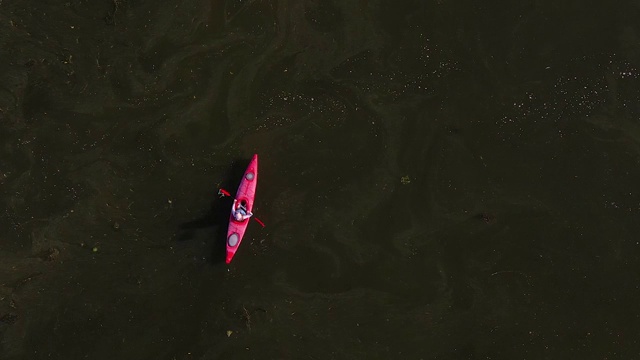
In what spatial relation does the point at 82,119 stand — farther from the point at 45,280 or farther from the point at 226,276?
the point at 226,276

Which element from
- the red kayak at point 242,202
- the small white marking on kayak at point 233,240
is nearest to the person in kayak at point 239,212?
the red kayak at point 242,202

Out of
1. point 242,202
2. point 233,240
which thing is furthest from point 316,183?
point 233,240

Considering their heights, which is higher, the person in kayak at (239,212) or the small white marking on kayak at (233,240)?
the person in kayak at (239,212)

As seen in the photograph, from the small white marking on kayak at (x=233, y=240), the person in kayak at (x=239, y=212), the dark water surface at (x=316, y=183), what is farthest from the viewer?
the dark water surface at (x=316, y=183)

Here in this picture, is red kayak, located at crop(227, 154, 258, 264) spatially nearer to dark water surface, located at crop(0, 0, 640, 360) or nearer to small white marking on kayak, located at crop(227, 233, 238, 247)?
small white marking on kayak, located at crop(227, 233, 238, 247)

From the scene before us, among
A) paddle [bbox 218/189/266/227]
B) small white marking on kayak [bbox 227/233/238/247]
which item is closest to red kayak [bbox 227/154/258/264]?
small white marking on kayak [bbox 227/233/238/247]

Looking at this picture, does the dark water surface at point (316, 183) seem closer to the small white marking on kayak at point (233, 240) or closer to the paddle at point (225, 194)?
the paddle at point (225, 194)
